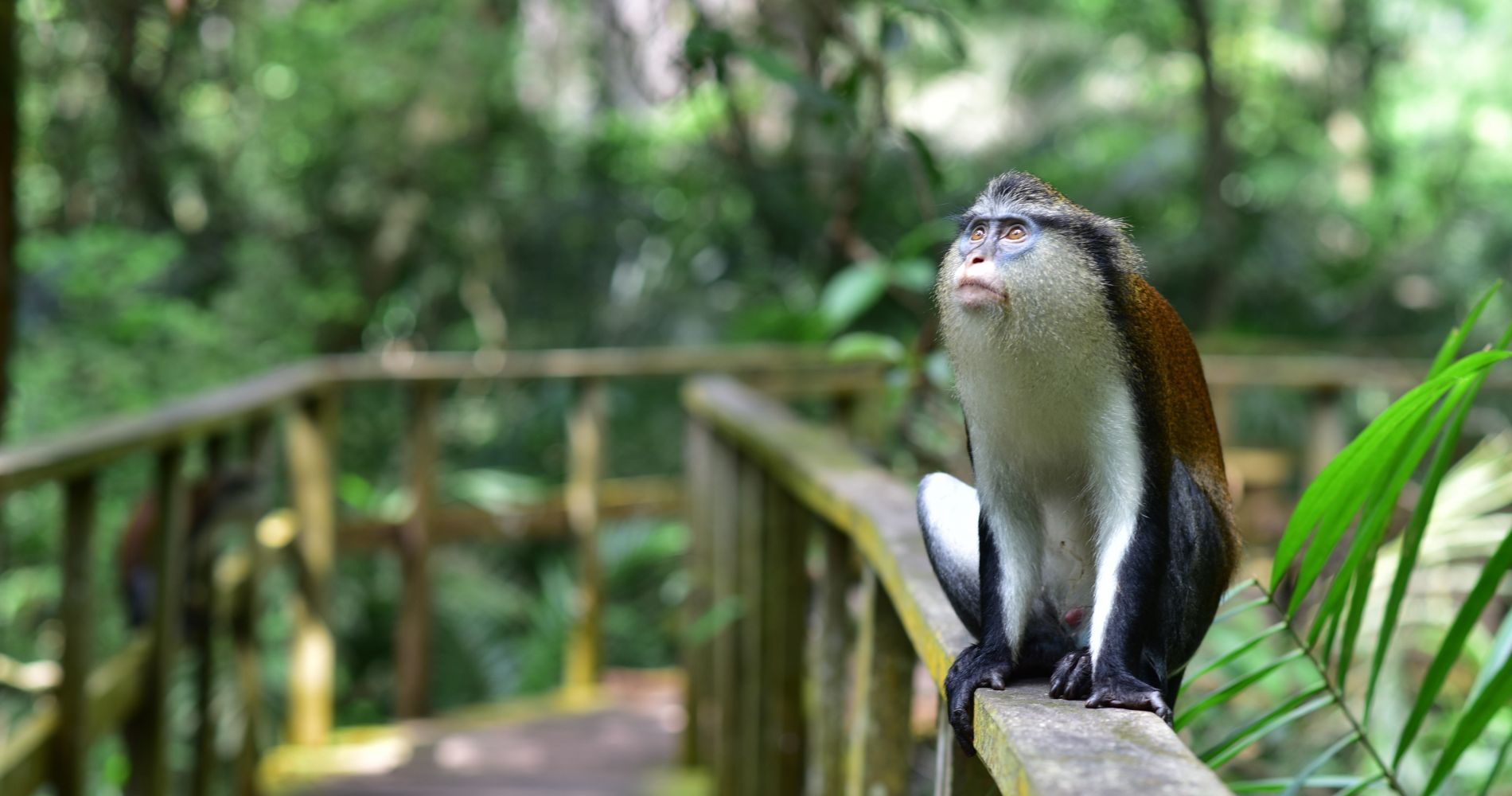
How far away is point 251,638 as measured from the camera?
3695 millimetres

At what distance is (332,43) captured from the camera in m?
6.91

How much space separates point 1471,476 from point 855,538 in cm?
187

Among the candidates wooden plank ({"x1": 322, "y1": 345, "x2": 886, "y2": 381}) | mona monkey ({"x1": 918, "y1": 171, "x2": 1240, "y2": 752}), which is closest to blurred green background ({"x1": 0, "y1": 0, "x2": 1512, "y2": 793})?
wooden plank ({"x1": 322, "y1": 345, "x2": 886, "y2": 381})

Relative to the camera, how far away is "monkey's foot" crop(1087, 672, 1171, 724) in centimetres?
113

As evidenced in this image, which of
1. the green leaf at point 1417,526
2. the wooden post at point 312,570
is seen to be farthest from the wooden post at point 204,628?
the green leaf at point 1417,526

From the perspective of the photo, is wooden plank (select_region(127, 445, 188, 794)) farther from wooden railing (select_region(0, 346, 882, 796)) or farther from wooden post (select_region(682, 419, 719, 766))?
wooden post (select_region(682, 419, 719, 766))

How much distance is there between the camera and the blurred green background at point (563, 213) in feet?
18.3

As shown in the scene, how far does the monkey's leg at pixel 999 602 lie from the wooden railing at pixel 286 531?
139 cm

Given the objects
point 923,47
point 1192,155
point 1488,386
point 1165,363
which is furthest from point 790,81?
point 1192,155

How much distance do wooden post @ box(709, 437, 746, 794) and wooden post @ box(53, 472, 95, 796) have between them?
1.25m

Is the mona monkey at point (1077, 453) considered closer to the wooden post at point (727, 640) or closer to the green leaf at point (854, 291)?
the green leaf at point (854, 291)

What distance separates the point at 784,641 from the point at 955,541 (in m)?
1.01

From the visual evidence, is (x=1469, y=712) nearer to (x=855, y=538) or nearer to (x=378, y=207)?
(x=855, y=538)

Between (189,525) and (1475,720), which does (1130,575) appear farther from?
(189,525)
